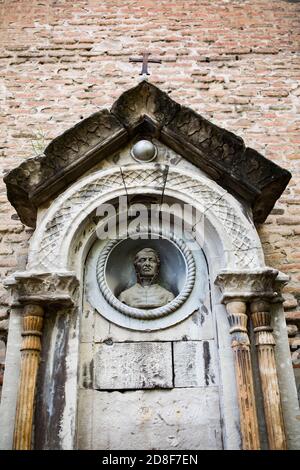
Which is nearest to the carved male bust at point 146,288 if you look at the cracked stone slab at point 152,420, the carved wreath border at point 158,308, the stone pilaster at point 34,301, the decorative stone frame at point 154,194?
the carved wreath border at point 158,308

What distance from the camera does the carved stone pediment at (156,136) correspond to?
12.1ft

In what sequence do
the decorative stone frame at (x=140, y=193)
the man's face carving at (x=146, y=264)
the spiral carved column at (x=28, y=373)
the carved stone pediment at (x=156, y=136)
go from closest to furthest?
the spiral carved column at (x=28, y=373) < the decorative stone frame at (x=140, y=193) < the carved stone pediment at (x=156, y=136) < the man's face carving at (x=146, y=264)

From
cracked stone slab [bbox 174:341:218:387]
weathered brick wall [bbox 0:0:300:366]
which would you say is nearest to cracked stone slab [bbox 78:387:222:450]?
cracked stone slab [bbox 174:341:218:387]

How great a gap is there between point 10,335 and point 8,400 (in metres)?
0.45

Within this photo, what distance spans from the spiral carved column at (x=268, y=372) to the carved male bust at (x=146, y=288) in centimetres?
83

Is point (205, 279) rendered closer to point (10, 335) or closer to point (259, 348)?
point (259, 348)

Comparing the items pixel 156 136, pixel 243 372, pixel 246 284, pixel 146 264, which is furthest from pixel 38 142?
pixel 243 372

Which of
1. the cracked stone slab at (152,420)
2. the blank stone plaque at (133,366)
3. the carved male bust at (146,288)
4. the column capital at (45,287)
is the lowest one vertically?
the cracked stone slab at (152,420)

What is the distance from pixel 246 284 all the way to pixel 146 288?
95cm

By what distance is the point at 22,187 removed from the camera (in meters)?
3.65

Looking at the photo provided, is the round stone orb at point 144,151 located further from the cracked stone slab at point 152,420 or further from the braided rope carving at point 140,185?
the cracked stone slab at point 152,420
